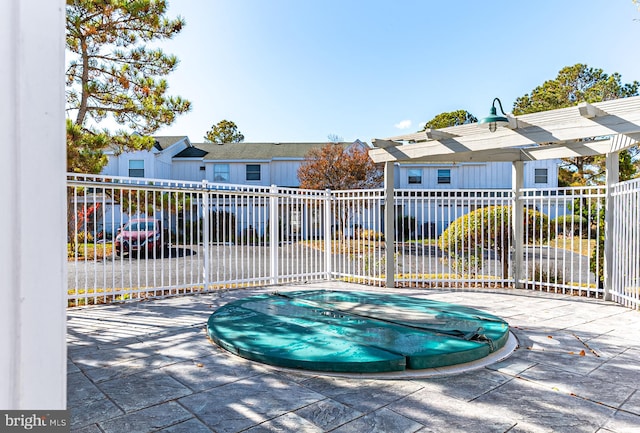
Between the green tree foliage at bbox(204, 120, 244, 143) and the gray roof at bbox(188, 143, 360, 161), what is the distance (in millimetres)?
14783

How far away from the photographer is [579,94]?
2256 centimetres

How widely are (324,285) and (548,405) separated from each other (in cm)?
541

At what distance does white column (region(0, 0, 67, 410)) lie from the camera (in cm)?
68

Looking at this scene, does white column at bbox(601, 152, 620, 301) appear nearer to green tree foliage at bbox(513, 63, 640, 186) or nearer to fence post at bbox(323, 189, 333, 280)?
fence post at bbox(323, 189, 333, 280)

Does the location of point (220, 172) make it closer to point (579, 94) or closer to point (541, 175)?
point (541, 175)

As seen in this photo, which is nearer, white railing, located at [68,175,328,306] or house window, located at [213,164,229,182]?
white railing, located at [68,175,328,306]

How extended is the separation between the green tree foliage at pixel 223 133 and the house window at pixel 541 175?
2783cm

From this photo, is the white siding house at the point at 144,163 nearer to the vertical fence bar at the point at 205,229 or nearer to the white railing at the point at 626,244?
the vertical fence bar at the point at 205,229

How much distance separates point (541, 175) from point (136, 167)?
75.0ft

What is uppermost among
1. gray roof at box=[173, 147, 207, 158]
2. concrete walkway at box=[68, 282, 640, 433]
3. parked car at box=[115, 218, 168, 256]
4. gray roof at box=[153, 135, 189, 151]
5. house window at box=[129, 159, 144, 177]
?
gray roof at box=[153, 135, 189, 151]

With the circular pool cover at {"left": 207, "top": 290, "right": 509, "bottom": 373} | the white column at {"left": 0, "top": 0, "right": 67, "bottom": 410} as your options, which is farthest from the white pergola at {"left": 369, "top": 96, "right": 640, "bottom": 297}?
the white column at {"left": 0, "top": 0, "right": 67, "bottom": 410}

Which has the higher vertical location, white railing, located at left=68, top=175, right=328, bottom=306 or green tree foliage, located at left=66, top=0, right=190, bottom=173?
green tree foliage, located at left=66, top=0, right=190, bottom=173

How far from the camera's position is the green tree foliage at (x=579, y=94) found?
21.1 metres

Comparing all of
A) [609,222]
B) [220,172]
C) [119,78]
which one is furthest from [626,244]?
[220,172]
